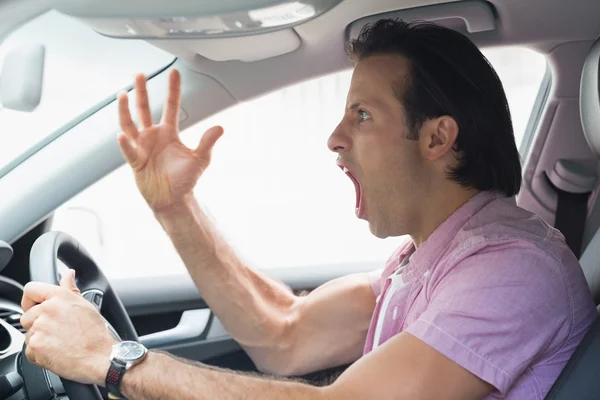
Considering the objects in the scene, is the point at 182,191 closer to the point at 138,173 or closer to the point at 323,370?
the point at 138,173

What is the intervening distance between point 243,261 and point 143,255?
2.16 metres

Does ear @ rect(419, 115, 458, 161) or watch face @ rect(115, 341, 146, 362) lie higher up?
ear @ rect(419, 115, 458, 161)

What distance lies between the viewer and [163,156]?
171 centimetres

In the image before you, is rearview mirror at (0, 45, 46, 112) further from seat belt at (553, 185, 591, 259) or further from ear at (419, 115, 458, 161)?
seat belt at (553, 185, 591, 259)

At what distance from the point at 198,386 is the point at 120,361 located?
0.43 ft

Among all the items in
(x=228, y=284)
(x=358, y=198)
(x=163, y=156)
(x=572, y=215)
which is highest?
(x=163, y=156)

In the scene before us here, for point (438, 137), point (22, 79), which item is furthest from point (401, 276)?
point (22, 79)

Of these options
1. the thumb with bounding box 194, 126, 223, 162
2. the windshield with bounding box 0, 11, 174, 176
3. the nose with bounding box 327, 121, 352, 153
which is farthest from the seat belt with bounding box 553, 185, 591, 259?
the windshield with bounding box 0, 11, 174, 176

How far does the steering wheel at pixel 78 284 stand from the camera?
137 centimetres

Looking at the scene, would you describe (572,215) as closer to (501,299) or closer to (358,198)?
(358,198)

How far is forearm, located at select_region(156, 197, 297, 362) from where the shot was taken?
177cm

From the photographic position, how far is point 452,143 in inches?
59.9

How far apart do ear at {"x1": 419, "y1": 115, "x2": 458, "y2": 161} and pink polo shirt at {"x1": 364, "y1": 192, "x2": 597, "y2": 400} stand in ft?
0.35

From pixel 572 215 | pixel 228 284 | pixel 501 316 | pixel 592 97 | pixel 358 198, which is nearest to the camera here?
pixel 501 316
